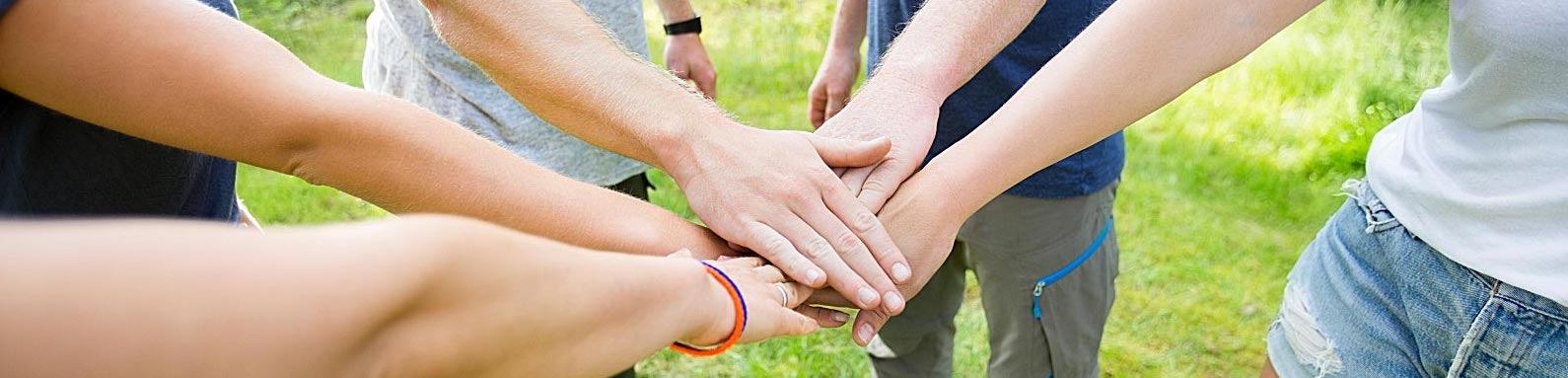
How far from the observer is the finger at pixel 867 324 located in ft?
5.09

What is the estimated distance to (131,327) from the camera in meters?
0.53

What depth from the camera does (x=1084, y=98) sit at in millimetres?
1521

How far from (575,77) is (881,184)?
48cm

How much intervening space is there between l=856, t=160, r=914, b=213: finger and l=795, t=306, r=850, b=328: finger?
175mm

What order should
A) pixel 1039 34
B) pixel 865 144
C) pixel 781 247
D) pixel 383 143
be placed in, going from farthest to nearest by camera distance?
pixel 1039 34 → pixel 865 144 → pixel 781 247 → pixel 383 143

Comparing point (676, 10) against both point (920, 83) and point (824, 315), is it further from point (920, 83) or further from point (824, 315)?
point (824, 315)

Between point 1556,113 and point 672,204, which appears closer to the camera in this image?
point 1556,113

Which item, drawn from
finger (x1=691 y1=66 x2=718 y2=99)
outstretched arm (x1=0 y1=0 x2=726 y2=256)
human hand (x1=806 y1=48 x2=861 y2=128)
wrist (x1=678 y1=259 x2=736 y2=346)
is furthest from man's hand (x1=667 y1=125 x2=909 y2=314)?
finger (x1=691 y1=66 x2=718 y2=99)

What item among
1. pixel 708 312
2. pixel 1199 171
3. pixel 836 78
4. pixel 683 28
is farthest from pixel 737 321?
pixel 1199 171

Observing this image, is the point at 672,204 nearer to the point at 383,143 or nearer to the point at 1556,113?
the point at 383,143

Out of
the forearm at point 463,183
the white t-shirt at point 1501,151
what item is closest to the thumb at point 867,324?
the forearm at point 463,183

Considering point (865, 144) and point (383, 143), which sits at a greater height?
point (383, 143)

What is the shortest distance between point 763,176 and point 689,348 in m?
0.54

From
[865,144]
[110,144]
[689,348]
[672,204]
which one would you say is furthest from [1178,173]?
[110,144]
